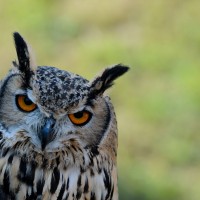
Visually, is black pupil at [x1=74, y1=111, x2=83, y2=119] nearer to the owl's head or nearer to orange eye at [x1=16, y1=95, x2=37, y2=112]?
the owl's head

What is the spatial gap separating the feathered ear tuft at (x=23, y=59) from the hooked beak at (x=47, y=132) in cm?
16

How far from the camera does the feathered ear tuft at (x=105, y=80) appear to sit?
3535mm

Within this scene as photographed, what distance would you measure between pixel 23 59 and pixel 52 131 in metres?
0.30

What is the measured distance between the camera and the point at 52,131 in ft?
11.1

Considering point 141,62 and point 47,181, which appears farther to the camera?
point 141,62

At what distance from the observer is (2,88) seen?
349 centimetres

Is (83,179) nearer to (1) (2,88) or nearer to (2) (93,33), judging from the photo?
(1) (2,88)

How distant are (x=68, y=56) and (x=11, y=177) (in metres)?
3.14

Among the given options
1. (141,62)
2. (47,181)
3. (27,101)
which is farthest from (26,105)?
(141,62)

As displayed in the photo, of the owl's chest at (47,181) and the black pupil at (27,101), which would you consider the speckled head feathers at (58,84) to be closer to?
the black pupil at (27,101)

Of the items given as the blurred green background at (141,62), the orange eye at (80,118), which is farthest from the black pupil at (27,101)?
the blurred green background at (141,62)

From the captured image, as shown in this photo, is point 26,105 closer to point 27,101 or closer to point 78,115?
point 27,101

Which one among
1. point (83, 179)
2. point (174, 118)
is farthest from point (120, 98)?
point (83, 179)

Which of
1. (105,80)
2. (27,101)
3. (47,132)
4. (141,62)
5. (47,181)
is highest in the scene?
(141,62)
